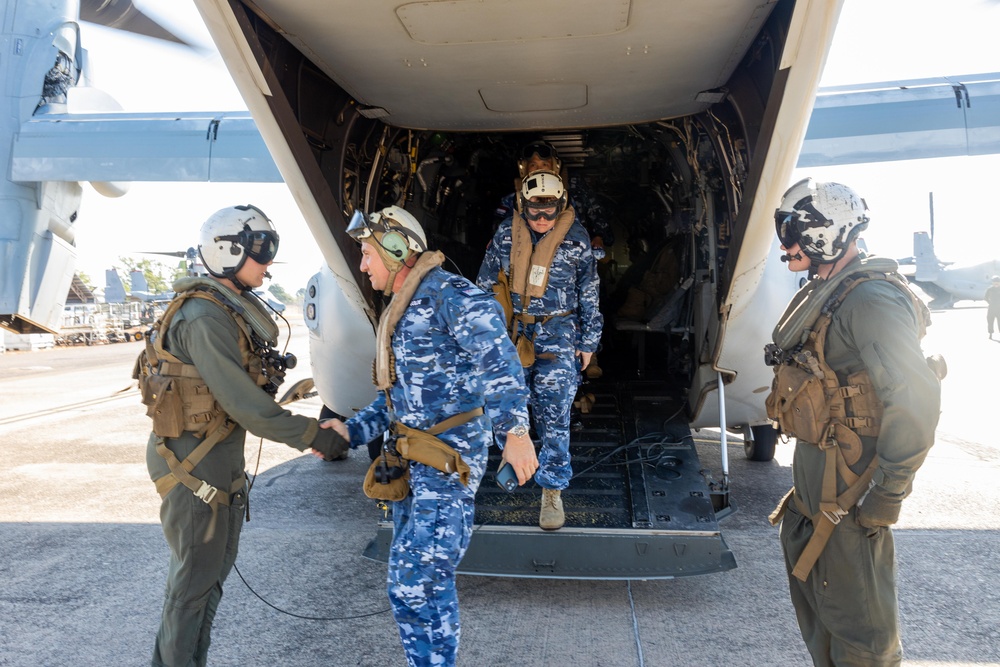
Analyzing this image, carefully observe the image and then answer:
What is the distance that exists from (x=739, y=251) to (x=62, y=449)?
7157mm

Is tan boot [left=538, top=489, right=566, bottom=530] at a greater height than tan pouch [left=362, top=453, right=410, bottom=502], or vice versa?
tan pouch [left=362, top=453, right=410, bottom=502]

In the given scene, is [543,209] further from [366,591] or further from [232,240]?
[366,591]

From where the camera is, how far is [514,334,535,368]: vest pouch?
4.06 m

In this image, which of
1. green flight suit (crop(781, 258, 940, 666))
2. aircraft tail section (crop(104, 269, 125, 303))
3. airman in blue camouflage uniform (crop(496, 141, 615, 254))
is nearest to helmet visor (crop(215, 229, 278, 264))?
airman in blue camouflage uniform (crop(496, 141, 615, 254))

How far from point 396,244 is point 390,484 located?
88 cm

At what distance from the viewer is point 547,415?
13.1 ft

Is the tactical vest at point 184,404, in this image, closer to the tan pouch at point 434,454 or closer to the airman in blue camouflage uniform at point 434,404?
the airman in blue camouflage uniform at point 434,404

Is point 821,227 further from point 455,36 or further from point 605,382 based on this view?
point 605,382

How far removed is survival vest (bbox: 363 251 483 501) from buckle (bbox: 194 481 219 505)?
1.78 feet

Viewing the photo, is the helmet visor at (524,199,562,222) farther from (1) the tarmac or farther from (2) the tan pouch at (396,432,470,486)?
(1) the tarmac

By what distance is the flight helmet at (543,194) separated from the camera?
3.95 m

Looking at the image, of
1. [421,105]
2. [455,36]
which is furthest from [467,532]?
[421,105]

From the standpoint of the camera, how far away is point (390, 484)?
2600 mm

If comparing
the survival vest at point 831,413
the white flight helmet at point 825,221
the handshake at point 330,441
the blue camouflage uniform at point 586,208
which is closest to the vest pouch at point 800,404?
the survival vest at point 831,413
